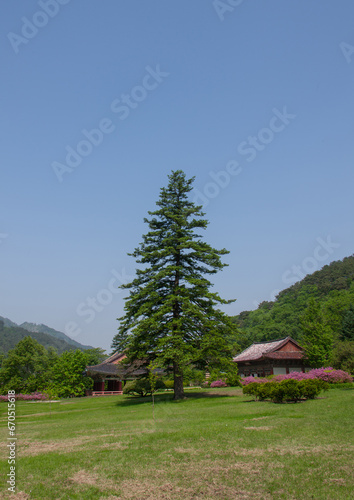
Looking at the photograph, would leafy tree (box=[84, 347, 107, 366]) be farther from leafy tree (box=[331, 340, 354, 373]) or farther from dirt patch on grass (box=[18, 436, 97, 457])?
dirt patch on grass (box=[18, 436, 97, 457])

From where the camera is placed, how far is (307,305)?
106 m

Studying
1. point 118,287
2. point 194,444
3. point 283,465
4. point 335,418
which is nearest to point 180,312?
point 118,287

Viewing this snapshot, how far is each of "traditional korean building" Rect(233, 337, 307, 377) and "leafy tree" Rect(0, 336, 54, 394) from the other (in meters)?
27.9

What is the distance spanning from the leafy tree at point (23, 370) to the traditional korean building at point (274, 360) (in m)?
27.9

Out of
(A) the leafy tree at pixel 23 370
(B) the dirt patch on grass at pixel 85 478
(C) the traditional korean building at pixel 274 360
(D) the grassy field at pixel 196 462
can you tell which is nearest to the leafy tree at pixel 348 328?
(C) the traditional korean building at pixel 274 360

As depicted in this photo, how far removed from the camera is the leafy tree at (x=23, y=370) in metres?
49.6

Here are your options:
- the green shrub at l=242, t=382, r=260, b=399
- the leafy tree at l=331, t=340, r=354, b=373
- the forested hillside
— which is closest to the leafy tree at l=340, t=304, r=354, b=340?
the forested hillside

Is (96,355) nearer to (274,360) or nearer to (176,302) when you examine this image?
(274,360)

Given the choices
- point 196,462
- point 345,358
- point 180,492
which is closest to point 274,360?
point 345,358

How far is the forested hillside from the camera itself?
82.2m

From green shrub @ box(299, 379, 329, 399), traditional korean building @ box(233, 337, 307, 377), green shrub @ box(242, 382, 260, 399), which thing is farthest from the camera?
traditional korean building @ box(233, 337, 307, 377)

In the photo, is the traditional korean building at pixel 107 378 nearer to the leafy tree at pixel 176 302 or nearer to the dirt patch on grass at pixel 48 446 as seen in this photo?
the leafy tree at pixel 176 302

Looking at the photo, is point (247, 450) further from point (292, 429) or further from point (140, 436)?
point (140, 436)

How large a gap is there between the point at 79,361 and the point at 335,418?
113ft
